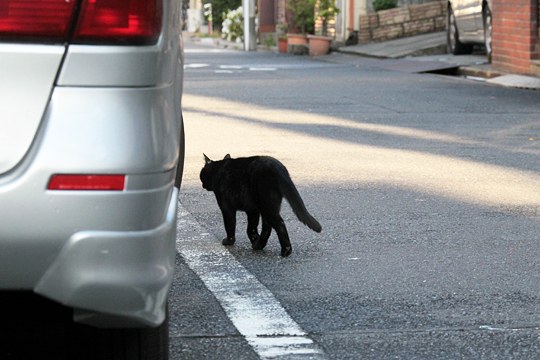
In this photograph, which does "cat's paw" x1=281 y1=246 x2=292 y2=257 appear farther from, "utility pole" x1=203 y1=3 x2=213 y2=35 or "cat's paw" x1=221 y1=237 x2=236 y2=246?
"utility pole" x1=203 y1=3 x2=213 y2=35

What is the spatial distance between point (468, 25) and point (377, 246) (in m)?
18.5

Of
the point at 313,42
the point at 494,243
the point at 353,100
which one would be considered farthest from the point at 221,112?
the point at 313,42

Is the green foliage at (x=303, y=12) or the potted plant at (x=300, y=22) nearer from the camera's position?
the potted plant at (x=300, y=22)

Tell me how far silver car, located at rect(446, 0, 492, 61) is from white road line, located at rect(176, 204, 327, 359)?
16.8m

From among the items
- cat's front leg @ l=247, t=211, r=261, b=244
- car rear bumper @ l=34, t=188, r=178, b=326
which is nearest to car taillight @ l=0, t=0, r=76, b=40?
car rear bumper @ l=34, t=188, r=178, b=326

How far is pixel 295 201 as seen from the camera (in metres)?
6.03

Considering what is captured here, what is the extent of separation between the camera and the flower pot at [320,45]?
1357 inches

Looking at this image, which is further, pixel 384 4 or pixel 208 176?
pixel 384 4

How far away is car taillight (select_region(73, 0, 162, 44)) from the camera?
10.1ft

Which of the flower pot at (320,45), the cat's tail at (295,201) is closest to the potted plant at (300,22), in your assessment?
the flower pot at (320,45)

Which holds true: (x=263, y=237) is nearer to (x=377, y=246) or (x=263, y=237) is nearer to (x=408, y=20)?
(x=377, y=246)

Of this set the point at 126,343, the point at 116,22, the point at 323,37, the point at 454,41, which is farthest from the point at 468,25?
the point at 116,22

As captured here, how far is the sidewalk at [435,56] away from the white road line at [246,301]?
12243mm

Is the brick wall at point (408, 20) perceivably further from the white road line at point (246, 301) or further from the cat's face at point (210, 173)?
the cat's face at point (210, 173)
